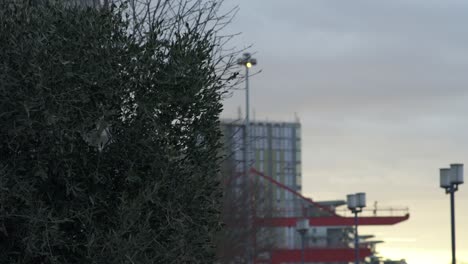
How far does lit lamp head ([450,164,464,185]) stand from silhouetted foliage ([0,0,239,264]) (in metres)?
22.2

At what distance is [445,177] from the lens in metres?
36.9

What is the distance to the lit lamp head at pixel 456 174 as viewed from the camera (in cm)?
3650

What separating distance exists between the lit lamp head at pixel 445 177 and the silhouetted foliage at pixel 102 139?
2233 cm

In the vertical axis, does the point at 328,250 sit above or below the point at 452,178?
below

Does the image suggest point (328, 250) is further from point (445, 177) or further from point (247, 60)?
point (445, 177)

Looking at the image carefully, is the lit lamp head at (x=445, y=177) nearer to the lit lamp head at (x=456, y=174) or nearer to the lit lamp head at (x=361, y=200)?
the lit lamp head at (x=456, y=174)

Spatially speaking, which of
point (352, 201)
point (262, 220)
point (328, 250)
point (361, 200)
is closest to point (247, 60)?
point (361, 200)

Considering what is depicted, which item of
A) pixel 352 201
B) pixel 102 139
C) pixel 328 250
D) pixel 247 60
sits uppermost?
pixel 247 60

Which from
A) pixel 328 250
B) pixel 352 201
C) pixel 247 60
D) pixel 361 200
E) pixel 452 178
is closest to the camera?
pixel 452 178

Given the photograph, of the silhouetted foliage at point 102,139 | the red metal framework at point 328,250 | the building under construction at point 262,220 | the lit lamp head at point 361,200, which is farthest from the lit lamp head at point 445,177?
the red metal framework at point 328,250

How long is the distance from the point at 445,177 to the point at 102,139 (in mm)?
23921

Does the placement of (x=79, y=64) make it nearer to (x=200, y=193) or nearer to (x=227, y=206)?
(x=200, y=193)

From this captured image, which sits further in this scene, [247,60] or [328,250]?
[328,250]

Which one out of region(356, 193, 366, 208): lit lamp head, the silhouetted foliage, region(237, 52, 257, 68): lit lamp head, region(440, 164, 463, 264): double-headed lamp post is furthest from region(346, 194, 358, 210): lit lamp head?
the silhouetted foliage
